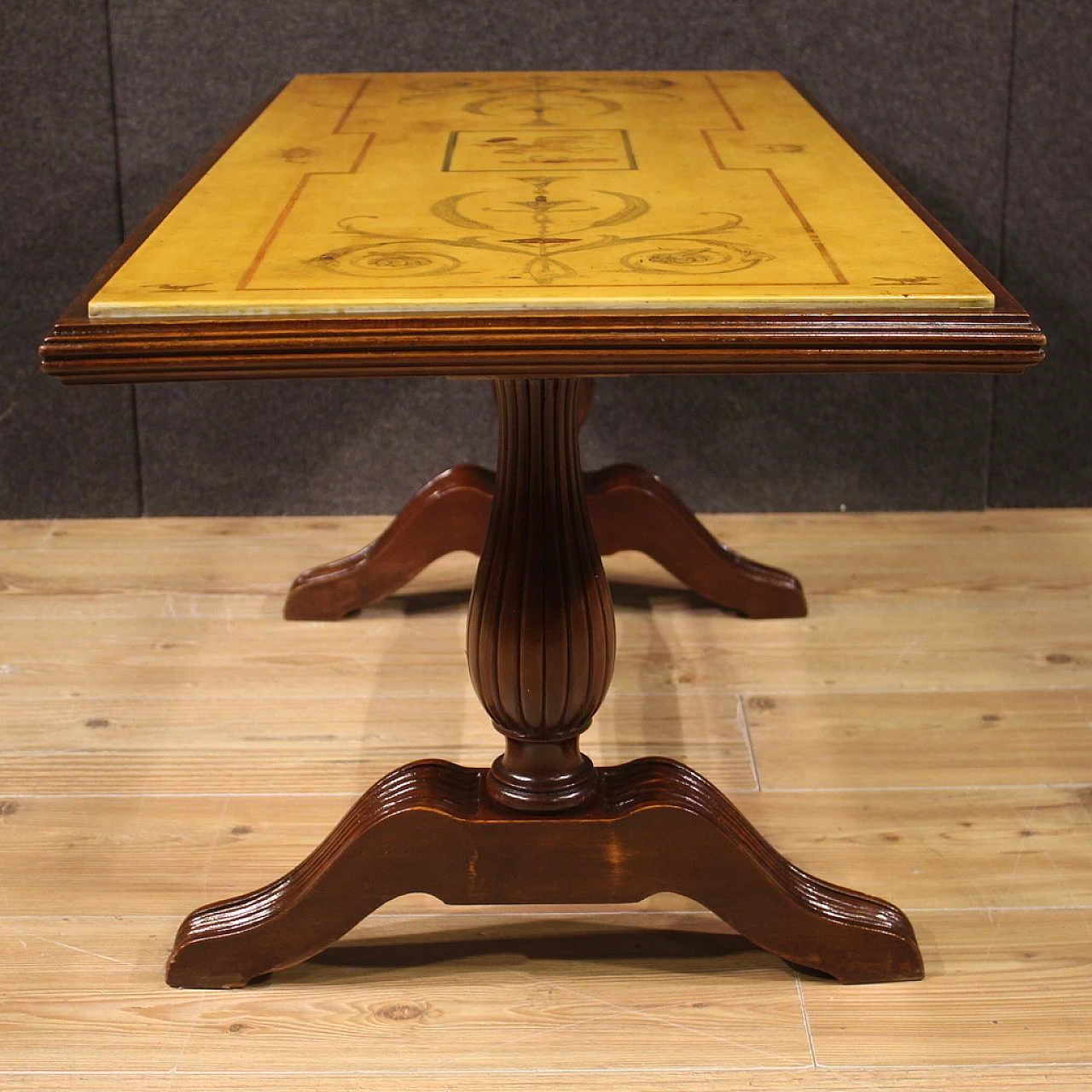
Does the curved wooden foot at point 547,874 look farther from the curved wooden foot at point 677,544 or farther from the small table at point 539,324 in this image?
the curved wooden foot at point 677,544

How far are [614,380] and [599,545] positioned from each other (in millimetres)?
407

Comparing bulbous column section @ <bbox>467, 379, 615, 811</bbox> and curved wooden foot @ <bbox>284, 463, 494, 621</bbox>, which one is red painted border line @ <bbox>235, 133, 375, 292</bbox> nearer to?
bulbous column section @ <bbox>467, 379, 615, 811</bbox>

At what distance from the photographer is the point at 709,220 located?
1157mm

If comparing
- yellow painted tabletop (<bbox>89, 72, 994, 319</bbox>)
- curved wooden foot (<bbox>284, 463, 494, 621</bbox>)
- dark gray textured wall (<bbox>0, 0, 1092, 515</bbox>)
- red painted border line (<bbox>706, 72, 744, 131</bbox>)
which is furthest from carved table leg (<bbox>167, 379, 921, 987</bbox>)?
dark gray textured wall (<bbox>0, 0, 1092, 515</bbox>)

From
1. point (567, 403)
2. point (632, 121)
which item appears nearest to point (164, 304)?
point (567, 403)

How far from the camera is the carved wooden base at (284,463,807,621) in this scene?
6.22 feet

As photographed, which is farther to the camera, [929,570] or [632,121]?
[929,570]

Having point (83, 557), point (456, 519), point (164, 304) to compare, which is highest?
point (164, 304)

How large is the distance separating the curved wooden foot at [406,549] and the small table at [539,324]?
1.53 ft

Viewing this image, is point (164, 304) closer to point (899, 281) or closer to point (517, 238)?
point (517, 238)

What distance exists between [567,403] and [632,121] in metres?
0.49

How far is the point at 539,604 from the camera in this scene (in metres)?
1.24

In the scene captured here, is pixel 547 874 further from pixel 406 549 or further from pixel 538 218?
pixel 406 549

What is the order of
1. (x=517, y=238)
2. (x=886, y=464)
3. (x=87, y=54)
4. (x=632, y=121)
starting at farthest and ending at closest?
(x=886, y=464), (x=87, y=54), (x=632, y=121), (x=517, y=238)
